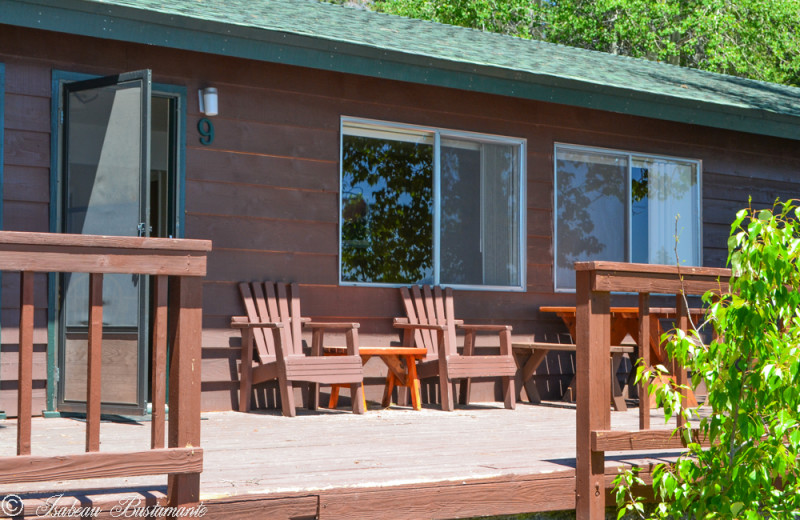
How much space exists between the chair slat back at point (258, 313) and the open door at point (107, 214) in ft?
2.64

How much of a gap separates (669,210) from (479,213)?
6.12 feet

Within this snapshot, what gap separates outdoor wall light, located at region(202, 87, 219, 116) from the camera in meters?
5.79

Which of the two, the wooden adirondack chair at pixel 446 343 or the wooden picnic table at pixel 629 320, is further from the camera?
the wooden picnic table at pixel 629 320

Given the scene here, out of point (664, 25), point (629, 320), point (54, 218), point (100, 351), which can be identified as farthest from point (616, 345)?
point (664, 25)

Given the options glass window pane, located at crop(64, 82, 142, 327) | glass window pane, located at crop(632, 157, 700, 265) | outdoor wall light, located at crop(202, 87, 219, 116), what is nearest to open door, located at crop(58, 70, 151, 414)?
glass window pane, located at crop(64, 82, 142, 327)

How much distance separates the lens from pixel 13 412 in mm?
5289

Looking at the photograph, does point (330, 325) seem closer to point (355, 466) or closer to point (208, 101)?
point (208, 101)

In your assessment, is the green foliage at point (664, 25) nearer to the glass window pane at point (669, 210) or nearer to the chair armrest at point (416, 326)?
the glass window pane at point (669, 210)

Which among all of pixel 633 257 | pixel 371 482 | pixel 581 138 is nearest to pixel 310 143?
pixel 581 138

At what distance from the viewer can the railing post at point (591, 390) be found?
3.50 m

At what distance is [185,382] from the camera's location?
9.52ft

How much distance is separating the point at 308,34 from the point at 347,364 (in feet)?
6.51

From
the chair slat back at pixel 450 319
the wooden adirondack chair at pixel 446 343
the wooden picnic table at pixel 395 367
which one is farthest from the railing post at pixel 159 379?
the chair slat back at pixel 450 319

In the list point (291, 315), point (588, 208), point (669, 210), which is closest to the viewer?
point (291, 315)
